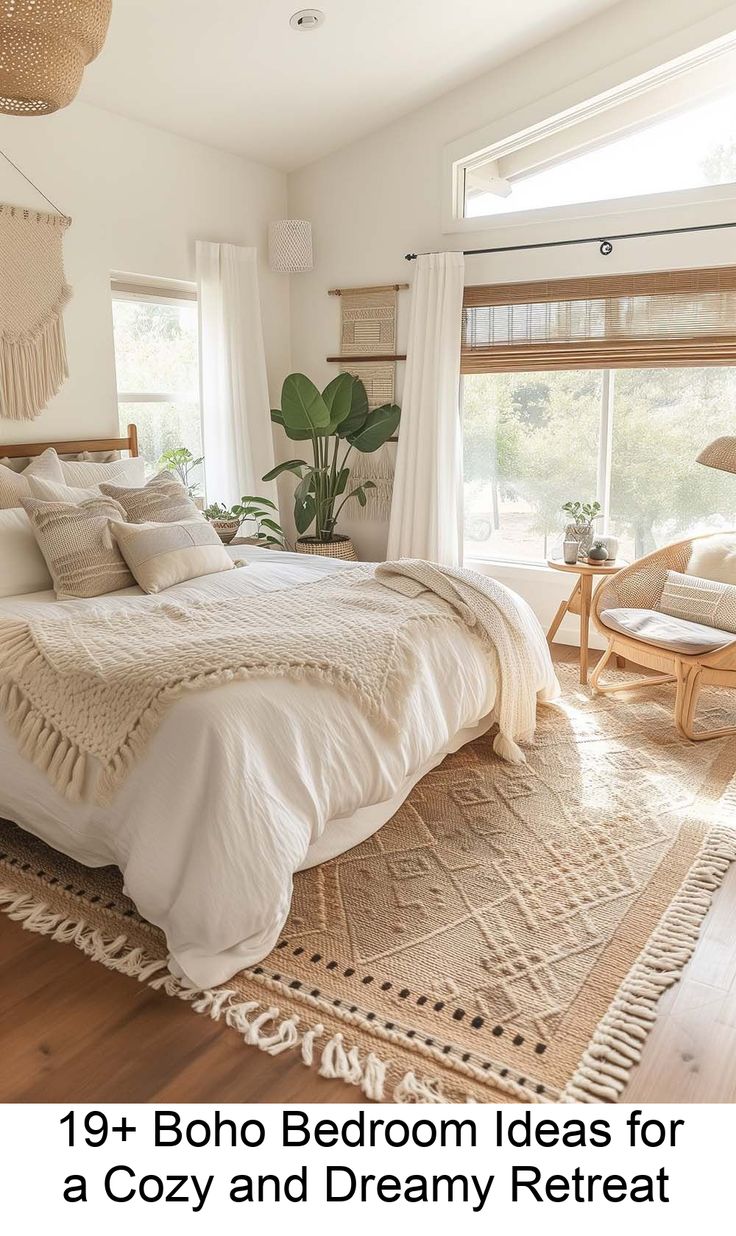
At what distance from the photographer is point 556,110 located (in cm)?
460

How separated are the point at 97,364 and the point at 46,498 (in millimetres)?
1227

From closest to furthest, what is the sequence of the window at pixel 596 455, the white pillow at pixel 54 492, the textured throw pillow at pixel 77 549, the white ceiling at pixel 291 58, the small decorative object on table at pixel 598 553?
the textured throw pillow at pixel 77 549 < the white pillow at pixel 54 492 < the white ceiling at pixel 291 58 < the small decorative object on table at pixel 598 553 < the window at pixel 596 455

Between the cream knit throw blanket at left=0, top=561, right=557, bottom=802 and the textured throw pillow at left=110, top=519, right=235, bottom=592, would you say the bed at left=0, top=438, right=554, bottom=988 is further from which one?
the textured throw pillow at left=110, top=519, right=235, bottom=592

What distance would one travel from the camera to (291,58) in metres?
4.30

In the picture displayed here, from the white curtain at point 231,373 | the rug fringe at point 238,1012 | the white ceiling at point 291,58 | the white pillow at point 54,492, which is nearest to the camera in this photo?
the rug fringe at point 238,1012

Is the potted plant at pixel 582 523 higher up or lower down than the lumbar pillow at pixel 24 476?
lower down

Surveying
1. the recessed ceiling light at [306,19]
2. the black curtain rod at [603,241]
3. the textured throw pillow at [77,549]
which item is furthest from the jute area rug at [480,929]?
the recessed ceiling light at [306,19]

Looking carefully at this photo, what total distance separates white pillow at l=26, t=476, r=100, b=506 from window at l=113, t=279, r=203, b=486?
1189mm

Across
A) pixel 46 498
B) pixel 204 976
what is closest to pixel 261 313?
pixel 46 498

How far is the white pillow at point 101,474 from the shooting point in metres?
3.94

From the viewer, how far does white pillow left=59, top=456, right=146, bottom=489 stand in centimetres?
394

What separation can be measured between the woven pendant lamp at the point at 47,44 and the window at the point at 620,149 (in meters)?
2.98

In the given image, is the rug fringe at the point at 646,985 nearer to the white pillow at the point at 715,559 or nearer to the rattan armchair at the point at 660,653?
the rattan armchair at the point at 660,653

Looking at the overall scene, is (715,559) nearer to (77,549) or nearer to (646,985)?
(646,985)
